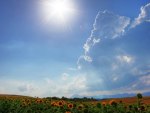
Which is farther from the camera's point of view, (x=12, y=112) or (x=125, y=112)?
(x=12, y=112)

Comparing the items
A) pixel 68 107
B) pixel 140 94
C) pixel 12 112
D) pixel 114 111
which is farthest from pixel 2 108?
pixel 140 94

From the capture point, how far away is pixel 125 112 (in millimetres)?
15492

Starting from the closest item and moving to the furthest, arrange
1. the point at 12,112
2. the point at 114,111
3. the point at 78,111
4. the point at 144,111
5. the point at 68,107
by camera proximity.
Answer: the point at 144,111 < the point at 114,111 < the point at 78,111 < the point at 68,107 < the point at 12,112

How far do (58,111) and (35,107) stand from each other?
16.9 feet

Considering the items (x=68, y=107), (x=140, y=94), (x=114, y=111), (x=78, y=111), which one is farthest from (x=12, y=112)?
(x=140, y=94)

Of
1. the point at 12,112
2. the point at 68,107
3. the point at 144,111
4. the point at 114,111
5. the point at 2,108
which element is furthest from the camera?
the point at 2,108

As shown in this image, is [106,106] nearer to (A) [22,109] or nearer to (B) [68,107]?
(B) [68,107]

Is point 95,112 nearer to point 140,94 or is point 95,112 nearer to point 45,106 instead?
point 140,94

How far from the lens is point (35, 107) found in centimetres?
2323

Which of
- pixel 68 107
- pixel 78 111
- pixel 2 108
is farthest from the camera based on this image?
pixel 2 108

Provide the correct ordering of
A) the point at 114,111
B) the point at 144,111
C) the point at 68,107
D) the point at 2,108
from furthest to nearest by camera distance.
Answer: the point at 2,108
the point at 68,107
the point at 114,111
the point at 144,111

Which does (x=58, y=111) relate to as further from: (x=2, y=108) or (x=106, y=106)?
(x=2, y=108)

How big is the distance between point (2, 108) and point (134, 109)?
11.1 m

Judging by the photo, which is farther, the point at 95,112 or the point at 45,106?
the point at 45,106
